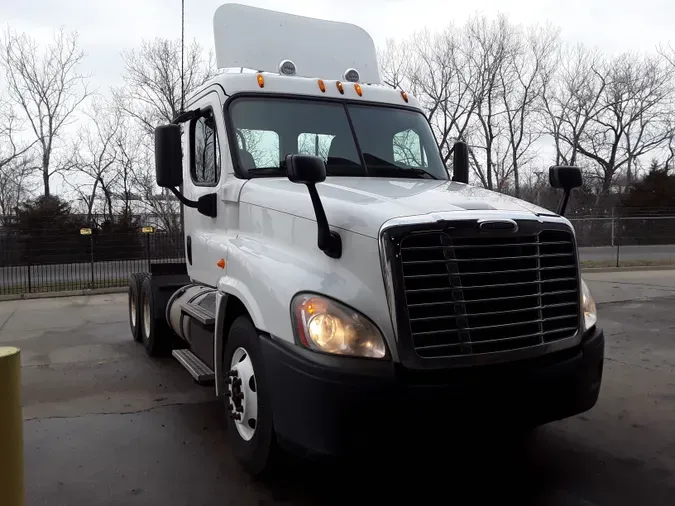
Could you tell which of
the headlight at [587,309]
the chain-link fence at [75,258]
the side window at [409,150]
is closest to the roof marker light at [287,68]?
the side window at [409,150]

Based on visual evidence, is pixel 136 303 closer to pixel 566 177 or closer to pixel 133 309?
pixel 133 309

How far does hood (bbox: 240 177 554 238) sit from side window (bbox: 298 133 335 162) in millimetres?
375

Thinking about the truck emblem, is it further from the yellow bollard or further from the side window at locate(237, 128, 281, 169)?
the yellow bollard

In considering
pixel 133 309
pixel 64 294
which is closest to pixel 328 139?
pixel 133 309

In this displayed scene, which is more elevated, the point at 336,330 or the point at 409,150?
the point at 409,150

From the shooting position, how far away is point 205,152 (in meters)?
5.06

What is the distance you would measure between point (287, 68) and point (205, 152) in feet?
3.42

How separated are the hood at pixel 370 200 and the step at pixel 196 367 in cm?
135

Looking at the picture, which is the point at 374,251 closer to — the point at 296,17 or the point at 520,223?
the point at 520,223

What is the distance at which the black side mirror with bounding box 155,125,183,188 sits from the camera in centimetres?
445

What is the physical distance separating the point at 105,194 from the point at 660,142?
41219mm

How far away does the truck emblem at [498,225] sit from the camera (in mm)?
3123

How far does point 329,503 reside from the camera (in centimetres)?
347

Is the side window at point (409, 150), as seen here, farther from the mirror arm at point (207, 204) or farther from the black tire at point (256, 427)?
the black tire at point (256, 427)
